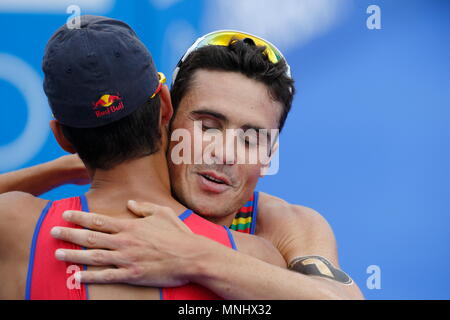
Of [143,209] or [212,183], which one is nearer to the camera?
[143,209]

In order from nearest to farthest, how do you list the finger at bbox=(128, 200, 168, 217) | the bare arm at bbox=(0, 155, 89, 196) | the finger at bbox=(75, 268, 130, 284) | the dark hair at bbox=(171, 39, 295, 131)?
the finger at bbox=(75, 268, 130, 284) → the finger at bbox=(128, 200, 168, 217) → the dark hair at bbox=(171, 39, 295, 131) → the bare arm at bbox=(0, 155, 89, 196)

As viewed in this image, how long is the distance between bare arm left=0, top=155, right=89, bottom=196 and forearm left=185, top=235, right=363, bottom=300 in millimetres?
1253

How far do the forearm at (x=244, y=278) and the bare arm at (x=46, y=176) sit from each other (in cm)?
125

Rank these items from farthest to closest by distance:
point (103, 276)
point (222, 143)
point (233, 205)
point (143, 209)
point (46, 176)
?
point (46, 176) < point (233, 205) < point (222, 143) < point (143, 209) < point (103, 276)

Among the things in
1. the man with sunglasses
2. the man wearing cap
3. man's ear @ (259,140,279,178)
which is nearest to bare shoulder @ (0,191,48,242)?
the man wearing cap

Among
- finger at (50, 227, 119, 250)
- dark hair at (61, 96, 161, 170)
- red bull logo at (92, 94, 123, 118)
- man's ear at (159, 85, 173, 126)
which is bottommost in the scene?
finger at (50, 227, 119, 250)

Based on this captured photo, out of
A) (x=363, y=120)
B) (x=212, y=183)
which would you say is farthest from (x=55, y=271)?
(x=363, y=120)

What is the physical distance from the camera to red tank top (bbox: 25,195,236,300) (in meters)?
1.33

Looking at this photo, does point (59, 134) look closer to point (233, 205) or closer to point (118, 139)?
point (118, 139)

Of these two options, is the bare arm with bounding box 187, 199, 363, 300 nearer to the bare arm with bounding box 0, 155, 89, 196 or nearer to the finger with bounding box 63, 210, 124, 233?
the finger with bounding box 63, 210, 124, 233

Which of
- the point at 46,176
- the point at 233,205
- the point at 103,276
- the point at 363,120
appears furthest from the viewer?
the point at 363,120

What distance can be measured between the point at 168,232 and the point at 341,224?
105 inches

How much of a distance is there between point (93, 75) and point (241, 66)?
748 millimetres

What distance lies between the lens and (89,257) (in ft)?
4.42
